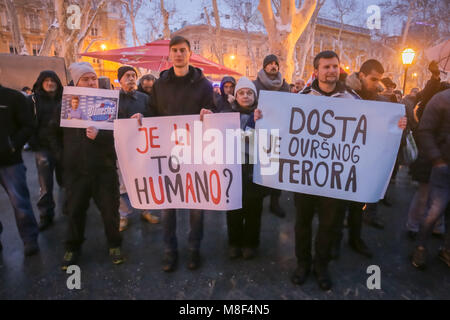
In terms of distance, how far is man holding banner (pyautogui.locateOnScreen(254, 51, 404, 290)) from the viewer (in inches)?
91.7

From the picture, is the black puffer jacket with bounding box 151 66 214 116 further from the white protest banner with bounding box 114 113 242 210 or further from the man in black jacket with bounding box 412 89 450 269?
the man in black jacket with bounding box 412 89 450 269

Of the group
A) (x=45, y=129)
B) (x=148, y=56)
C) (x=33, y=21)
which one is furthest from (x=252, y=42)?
(x=45, y=129)

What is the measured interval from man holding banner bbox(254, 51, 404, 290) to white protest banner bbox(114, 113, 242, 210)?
1.33ft

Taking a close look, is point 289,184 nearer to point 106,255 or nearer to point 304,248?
point 304,248

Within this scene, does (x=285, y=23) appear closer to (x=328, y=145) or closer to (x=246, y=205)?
(x=328, y=145)

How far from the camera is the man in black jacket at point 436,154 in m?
2.62

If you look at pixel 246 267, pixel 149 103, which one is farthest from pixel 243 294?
pixel 149 103

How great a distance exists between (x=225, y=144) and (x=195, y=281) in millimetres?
1312

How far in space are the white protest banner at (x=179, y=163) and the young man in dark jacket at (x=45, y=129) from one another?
1.60 meters

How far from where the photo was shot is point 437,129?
8.87ft

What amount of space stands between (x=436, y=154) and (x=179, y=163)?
8.05ft

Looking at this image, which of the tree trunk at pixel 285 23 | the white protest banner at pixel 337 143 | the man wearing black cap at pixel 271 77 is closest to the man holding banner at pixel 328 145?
the white protest banner at pixel 337 143

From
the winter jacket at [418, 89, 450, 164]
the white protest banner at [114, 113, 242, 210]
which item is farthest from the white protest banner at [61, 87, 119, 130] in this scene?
the winter jacket at [418, 89, 450, 164]

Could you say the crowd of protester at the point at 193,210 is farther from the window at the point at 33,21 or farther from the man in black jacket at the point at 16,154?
the window at the point at 33,21
